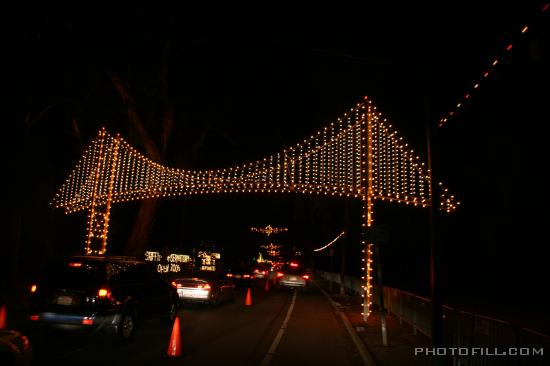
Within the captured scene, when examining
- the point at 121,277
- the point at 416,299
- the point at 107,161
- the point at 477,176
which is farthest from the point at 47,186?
the point at 477,176

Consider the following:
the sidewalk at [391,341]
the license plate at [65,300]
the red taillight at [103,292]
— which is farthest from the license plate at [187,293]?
the license plate at [65,300]

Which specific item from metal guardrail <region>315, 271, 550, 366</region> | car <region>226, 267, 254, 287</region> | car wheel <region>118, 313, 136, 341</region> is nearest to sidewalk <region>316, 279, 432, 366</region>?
→ metal guardrail <region>315, 271, 550, 366</region>

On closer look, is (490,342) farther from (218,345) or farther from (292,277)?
(292,277)

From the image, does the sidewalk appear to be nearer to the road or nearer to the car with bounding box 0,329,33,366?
the road

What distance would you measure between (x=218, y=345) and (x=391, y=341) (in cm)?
423

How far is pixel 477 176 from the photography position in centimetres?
3481

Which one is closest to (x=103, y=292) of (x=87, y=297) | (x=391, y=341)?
(x=87, y=297)

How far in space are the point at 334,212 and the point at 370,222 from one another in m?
27.0

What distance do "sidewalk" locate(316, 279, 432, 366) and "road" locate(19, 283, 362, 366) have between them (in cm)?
45

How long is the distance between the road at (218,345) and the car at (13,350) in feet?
7.47

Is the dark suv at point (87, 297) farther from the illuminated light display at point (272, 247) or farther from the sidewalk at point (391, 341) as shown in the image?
the illuminated light display at point (272, 247)

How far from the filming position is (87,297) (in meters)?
10.6

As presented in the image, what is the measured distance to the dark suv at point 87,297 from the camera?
1051 centimetres

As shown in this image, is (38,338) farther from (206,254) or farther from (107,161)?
(206,254)
